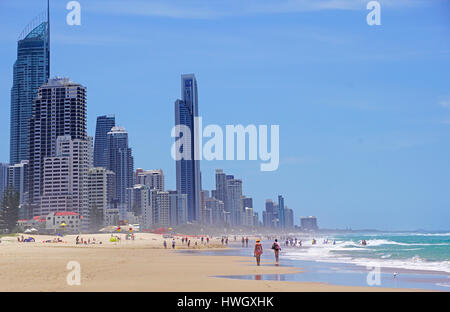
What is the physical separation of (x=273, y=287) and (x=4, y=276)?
1166 cm

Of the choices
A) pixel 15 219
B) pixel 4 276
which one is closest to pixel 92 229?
pixel 15 219

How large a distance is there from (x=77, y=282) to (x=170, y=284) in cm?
369

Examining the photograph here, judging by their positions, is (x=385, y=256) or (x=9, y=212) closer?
(x=385, y=256)

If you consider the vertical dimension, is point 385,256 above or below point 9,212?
below

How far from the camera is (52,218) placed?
167 meters

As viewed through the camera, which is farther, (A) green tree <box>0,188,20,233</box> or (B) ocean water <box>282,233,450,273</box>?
(A) green tree <box>0,188,20,233</box>

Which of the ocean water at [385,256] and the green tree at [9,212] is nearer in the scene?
the ocean water at [385,256]
